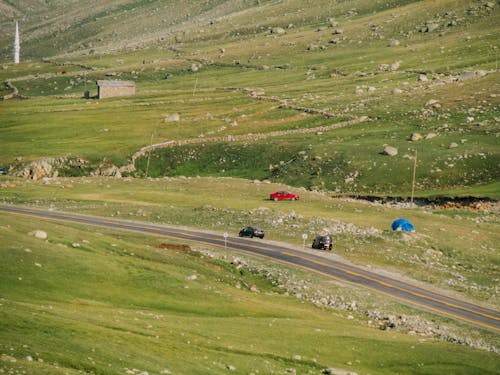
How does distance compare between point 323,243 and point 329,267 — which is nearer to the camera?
point 329,267

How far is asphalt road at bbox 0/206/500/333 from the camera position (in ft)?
240

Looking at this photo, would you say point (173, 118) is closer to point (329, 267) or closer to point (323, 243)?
point (323, 243)

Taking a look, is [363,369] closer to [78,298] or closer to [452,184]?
[78,298]

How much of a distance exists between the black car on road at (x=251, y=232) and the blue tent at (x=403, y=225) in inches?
612

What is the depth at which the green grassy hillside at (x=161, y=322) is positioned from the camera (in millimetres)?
43219

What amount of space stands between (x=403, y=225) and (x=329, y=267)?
18.4 metres

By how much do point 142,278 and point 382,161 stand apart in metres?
89.9

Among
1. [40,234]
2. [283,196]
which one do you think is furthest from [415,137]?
[40,234]

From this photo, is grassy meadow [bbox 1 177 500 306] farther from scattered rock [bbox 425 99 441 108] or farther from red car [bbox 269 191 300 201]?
scattered rock [bbox 425 99 441 108]

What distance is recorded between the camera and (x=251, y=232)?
94188 mm

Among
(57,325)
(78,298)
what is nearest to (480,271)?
(78,298)

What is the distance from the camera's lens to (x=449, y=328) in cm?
6756

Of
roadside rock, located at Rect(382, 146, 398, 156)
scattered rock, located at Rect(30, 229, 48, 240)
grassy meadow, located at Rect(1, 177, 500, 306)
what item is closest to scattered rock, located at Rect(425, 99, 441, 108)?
roadside rock, located at Rect(382, 146, 398, 156)

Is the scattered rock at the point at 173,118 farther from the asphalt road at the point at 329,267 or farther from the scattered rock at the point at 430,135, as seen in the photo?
the asphalt road at the point at 329,267
